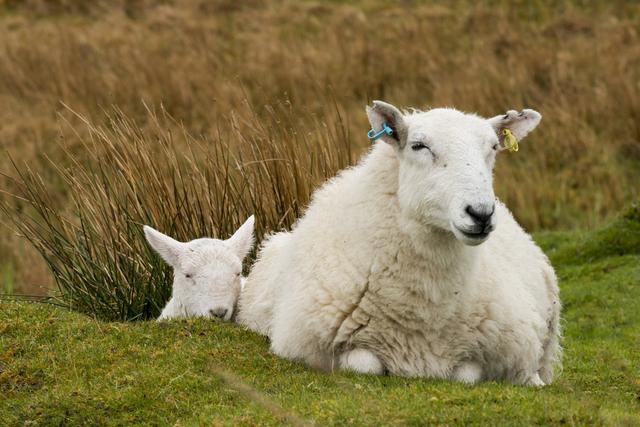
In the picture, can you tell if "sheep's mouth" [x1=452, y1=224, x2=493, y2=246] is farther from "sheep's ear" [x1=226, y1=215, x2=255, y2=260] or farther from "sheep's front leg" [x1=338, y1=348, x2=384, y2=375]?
"sheep's ear" [x1=226, y1=215, x2=255, y2=260]

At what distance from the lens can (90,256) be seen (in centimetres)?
968

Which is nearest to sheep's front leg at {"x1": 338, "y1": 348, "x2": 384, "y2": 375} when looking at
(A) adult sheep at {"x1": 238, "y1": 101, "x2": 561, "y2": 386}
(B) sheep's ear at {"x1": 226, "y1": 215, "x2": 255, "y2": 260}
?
(A) adult sheep at {"x1": 238, "y1": 101, "x2": 561, "y2": 386}

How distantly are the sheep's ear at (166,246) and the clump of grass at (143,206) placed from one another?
86 cm

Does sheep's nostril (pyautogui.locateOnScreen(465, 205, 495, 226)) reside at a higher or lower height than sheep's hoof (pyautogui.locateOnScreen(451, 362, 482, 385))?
higher

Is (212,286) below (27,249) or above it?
above

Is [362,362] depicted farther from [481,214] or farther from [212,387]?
[481,214]

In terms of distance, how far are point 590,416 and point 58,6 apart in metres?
24.2

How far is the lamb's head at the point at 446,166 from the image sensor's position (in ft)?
21.6

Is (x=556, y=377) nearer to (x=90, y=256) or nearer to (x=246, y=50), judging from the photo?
(x=90, y=256)

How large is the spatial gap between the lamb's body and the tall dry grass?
22.7 ft

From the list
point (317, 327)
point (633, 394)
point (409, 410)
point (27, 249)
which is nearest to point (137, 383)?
point (317, 327)

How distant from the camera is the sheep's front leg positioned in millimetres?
7062

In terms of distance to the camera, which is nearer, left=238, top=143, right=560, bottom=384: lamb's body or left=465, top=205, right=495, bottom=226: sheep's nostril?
left=465, top=205, right=495, bottom=226: sheep's nostril

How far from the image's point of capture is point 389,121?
7.27m
